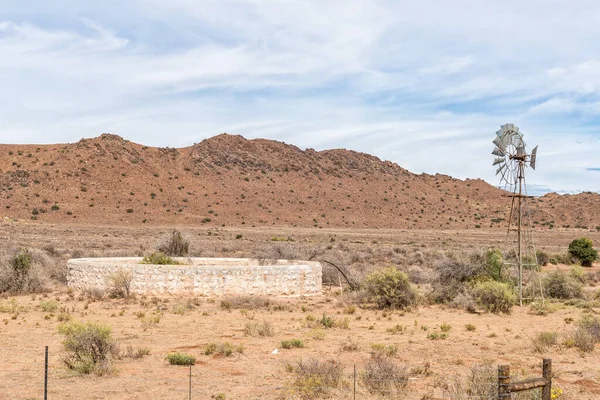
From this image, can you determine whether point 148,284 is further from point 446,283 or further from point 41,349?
point 446,283

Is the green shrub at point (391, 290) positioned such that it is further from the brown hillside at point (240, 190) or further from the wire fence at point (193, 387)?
the brown hillside at point (240, 190)

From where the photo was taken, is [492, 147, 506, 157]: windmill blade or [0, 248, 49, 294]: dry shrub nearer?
[492, 147, 506, 157]: windmill blade

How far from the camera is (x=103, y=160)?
8562 centimetres

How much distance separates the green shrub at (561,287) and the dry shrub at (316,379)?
15.4m

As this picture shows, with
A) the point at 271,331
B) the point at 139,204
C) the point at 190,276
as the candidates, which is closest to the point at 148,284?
the point at 190,276

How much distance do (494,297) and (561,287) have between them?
203 inches

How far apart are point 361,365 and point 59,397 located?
19.3ft

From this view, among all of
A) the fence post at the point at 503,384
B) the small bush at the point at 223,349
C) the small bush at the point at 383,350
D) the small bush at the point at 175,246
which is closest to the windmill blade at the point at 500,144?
the small bush at the point at 383,350

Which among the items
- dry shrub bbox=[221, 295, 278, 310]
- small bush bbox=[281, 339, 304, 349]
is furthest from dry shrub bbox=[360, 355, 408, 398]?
dry shrub bbox=[221, 295, 278, 310]

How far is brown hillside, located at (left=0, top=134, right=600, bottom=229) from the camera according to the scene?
252ft

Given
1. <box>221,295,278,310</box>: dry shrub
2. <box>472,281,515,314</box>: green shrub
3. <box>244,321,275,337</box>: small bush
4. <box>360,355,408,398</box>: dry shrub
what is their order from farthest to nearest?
<box>221,295,278,310</box>: dry shrub < <box>472,281,515,314</box>: green shrub < <box>244,321,275,337</box>: small bush < <box>360,355,408,398</box>: dry shrub

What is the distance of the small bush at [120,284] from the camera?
2272 cm

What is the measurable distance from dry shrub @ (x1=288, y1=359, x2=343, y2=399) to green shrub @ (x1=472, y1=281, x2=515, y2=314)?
10183 millimetres

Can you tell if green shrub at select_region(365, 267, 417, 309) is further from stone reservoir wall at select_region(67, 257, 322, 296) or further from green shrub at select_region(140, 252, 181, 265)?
green shrub at select_region(140, 252, 181, 265)
